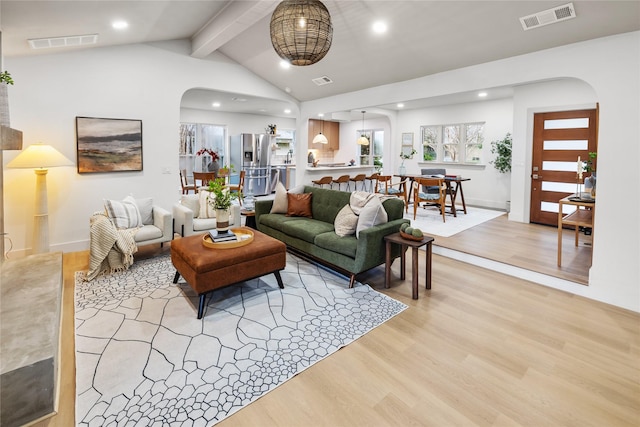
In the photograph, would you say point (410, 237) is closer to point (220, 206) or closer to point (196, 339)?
point (220, 206)

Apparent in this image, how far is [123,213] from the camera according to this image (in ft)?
14.5

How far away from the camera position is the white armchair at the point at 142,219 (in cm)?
435

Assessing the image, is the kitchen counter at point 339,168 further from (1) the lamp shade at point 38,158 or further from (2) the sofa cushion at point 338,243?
(1) the lamp shade at point 38,158

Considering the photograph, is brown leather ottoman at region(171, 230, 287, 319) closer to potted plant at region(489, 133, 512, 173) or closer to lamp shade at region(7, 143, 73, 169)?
lamp shade at region(7, 143, 73, 169)

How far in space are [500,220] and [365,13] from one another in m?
4.88

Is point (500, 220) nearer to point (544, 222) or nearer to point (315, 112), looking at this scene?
point (544, 222)

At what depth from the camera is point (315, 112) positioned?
290 inches

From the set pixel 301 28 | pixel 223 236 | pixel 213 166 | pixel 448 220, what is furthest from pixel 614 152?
pixel 213 166

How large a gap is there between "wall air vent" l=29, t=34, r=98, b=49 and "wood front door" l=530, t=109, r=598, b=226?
7.39 metres

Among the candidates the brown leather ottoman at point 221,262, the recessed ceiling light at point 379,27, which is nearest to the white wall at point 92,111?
the brown leather ottoman at point 221,262

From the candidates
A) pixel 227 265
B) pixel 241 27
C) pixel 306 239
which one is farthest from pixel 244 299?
pixel 241 27

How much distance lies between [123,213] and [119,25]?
230 cm

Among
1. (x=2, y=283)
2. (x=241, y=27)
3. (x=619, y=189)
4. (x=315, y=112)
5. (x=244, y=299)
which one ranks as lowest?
(x=244, y=299)

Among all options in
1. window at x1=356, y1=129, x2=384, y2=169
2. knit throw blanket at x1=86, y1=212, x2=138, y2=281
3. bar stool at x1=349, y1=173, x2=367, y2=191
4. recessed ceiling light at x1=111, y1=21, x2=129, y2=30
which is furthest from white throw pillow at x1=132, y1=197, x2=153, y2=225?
window at x1=356, y1=129, x2=384, y2=169
